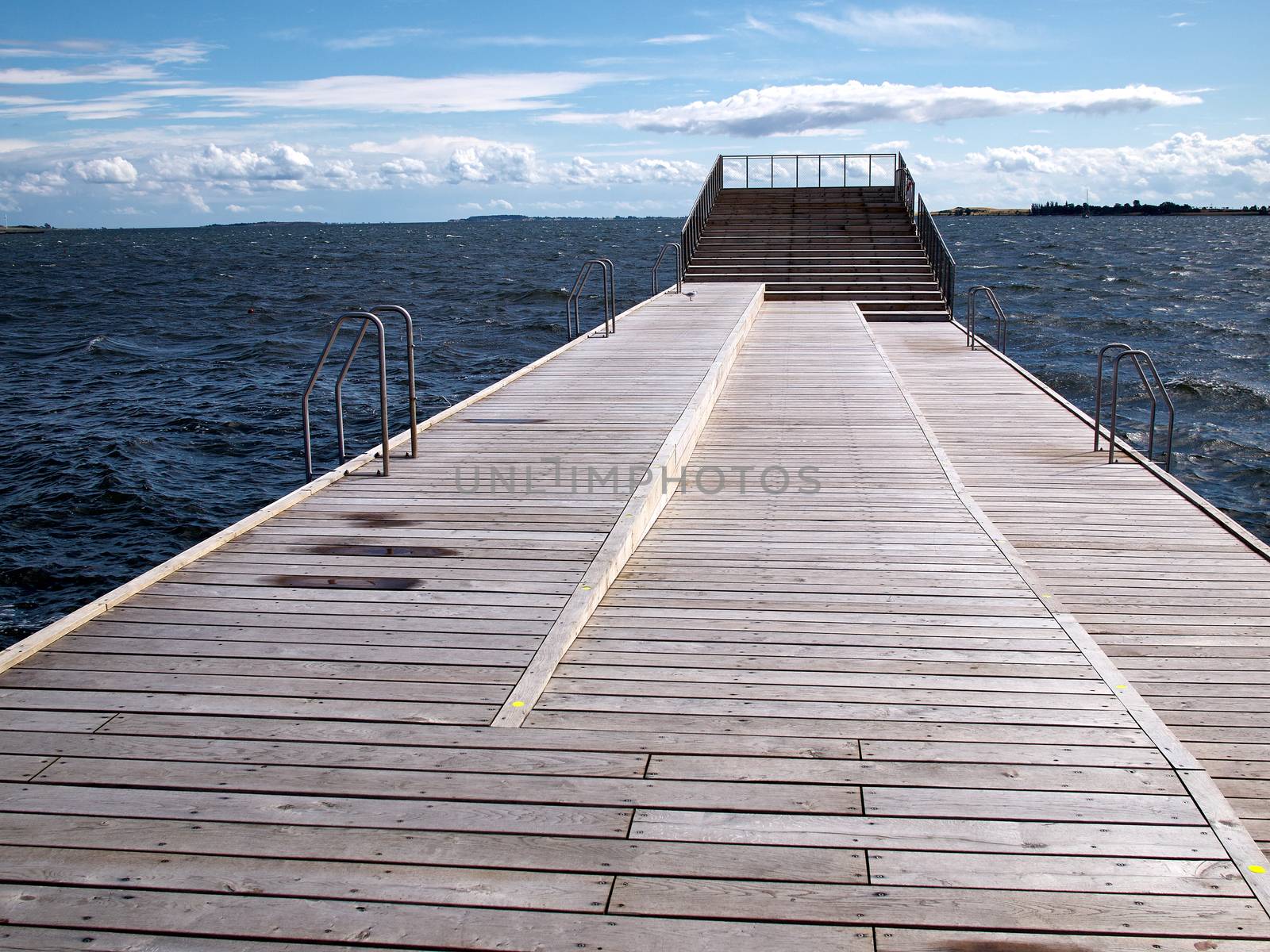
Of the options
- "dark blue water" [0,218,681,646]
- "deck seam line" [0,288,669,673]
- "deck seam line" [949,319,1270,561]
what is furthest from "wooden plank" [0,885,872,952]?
"dark blue water" [0,218,681,646]

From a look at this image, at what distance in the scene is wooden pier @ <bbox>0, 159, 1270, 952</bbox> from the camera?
3.08 m

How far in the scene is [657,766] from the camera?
12.5 ft

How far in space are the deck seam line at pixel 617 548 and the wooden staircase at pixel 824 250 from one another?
10912mm

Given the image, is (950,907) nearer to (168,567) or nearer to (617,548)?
(617,548)

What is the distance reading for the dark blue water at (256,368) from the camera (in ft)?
47.2

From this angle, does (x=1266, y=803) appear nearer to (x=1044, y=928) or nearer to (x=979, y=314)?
(x=1044, y=928)

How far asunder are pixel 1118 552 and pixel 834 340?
8224mm

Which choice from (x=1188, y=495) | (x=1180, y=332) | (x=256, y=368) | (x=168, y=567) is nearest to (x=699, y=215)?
(x=256, y=368)

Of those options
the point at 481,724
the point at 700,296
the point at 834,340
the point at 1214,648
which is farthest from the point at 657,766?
the point at 700,296

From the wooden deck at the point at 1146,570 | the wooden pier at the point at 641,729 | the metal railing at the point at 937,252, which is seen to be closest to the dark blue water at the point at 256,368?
the metal railing at the point at 937,252

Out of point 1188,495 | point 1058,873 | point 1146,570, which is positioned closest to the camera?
point 1058,873

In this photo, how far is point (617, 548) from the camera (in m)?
5.91

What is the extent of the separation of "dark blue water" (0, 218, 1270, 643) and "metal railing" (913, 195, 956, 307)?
306 centimetres

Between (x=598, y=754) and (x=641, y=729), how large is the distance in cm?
26
